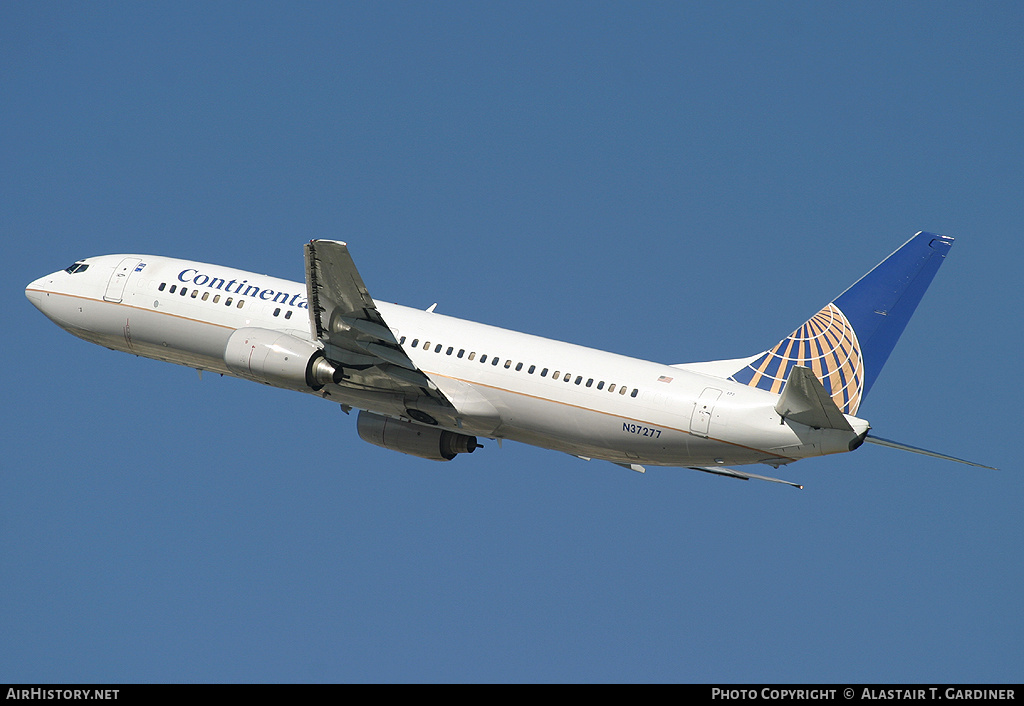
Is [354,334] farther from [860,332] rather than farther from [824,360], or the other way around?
[860,332]

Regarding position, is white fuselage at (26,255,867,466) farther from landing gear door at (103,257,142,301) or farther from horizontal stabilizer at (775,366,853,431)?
horizontal stabilizer at (775,366,853,431)

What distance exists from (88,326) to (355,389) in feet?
34.8

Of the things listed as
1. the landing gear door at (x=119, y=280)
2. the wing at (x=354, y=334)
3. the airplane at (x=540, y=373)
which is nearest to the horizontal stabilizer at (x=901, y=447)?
the airplane at (x=540, y=373)

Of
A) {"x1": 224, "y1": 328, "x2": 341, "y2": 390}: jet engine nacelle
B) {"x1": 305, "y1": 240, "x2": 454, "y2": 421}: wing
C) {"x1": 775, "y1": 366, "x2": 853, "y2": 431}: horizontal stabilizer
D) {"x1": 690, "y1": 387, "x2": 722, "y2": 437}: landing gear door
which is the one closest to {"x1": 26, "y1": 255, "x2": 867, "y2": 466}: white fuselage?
{"x1": 690, "y1": 387, "x2": 722, "y2": 437}: landing gear door

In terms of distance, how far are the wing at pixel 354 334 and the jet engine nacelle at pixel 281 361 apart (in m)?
0.45

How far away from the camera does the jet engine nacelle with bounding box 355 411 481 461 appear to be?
39.5 m

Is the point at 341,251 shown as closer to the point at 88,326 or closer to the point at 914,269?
the point at 88,326

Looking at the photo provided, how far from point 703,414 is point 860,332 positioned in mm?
5156

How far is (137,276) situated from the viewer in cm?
4191

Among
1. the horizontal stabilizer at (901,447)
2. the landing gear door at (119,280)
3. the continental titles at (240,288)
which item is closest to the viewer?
the horizontal stabilizer at (901,447)

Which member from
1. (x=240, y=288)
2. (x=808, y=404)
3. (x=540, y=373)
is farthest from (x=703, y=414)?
(x=240, y=288)

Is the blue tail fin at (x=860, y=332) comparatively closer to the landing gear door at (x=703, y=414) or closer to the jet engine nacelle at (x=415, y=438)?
the landing gear door at (x=703, y=414)

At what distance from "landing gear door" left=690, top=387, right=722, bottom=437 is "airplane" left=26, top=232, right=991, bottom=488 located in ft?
0.12

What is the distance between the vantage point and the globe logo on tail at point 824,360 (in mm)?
35000
